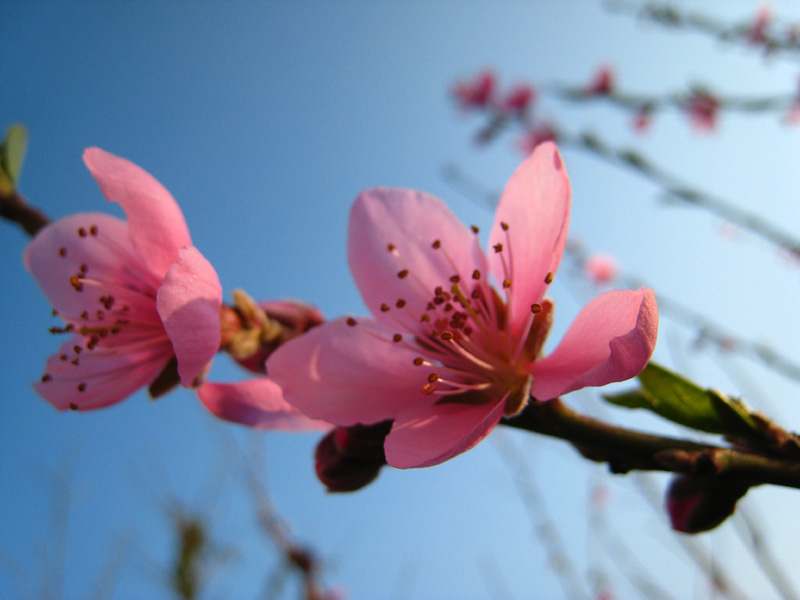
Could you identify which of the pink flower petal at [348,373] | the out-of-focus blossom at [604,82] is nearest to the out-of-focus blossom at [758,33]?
the out-of-focus blossom at [604,82]

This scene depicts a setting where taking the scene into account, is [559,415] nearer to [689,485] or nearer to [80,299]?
[689,485]

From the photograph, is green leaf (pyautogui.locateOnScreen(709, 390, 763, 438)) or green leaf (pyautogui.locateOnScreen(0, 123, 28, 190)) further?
green leaf (pyautogui.locateOnScreen(0, 123, 28, 190))

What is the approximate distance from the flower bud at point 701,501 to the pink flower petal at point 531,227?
0.28 m

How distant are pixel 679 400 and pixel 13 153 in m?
1.00

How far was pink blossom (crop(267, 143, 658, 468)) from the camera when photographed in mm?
592

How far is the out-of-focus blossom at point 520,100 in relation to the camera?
440 centimetres

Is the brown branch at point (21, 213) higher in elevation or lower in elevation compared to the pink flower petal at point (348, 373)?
higher

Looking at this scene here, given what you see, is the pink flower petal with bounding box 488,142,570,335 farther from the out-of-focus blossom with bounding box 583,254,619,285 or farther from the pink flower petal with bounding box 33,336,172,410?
the out-of-focus blossom with bounding box 583,254,619,285

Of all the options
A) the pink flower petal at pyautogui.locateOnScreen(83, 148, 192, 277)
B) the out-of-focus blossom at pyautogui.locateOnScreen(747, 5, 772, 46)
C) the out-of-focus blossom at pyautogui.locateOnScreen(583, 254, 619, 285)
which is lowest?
the out-of-focus blossom at pyautogui.locateOnScreen(583, 254, 619, 285)

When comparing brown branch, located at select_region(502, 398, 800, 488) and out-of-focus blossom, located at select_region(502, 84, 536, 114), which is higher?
out-of-focus blossom, located at select_region(502, 84, 536, 114)

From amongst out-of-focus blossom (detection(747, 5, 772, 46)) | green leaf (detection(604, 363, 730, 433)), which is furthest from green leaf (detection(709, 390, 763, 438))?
out-of-focus blossom (detection(747, 5, 772, 46))

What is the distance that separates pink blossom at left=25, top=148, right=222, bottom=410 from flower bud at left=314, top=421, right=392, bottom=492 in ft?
0.63

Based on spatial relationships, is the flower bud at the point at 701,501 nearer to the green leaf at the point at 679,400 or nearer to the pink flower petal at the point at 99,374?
the green leaf at the point at 679,400

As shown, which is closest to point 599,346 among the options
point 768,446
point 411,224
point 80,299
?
→ point 768,446
